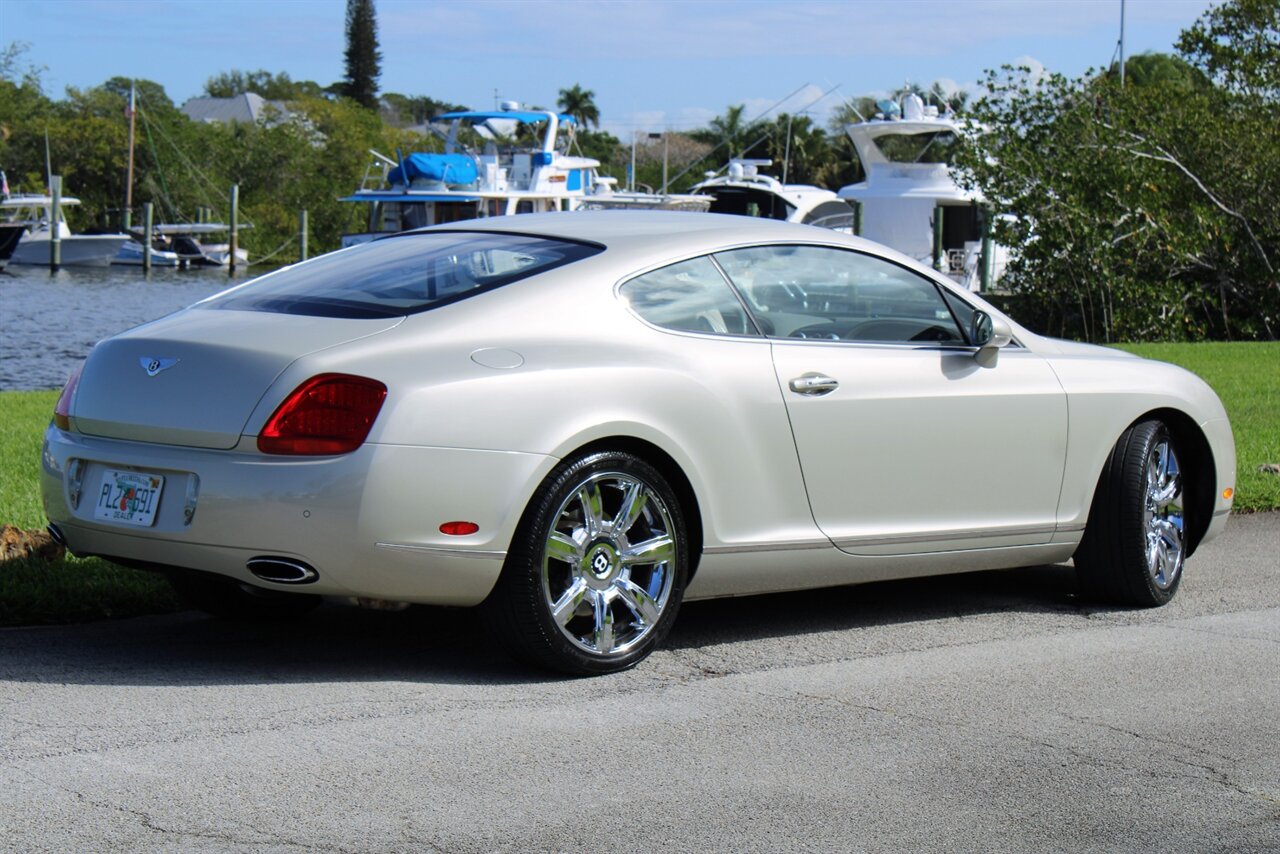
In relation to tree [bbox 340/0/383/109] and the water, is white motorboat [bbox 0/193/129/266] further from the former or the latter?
tree [bbox 340/0/383/109]

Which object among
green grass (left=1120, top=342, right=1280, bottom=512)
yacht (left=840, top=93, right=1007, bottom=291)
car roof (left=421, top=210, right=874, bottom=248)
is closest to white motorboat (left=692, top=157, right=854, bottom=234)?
yacht (left=840, top=93, right=1007, bottom=291)

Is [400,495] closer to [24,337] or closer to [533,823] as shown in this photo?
[533,823]

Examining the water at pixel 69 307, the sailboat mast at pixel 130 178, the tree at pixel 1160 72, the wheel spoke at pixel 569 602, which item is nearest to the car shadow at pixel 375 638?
the wheel spoke at pixel 569 602

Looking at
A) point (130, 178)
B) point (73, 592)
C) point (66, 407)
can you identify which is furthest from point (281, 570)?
point (130, 178)

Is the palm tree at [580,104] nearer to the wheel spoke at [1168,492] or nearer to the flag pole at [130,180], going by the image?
the flag pole at [130,180]

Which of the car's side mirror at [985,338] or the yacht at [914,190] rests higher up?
the yacht at [914,190]

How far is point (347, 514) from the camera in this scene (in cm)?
503

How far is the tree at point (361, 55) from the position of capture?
146000 millimetres

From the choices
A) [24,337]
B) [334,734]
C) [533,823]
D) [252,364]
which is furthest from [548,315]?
[24,337]

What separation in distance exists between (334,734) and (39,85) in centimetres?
9606

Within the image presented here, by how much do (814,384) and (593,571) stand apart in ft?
→ 3.66

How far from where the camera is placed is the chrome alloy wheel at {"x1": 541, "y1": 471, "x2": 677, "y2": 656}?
17.9 feet

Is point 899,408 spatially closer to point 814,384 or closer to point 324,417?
point 814,384

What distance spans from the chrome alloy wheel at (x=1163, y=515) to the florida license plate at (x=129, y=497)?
3.98 m
